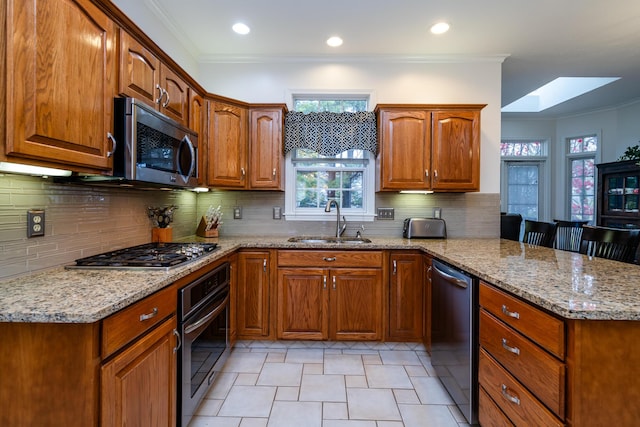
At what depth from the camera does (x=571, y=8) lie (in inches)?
90.6

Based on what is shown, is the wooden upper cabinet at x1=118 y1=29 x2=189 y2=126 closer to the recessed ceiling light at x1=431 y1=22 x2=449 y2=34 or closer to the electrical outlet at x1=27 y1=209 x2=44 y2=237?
the electrical outlet at x1=27 y1=209 x2=44 y2=237

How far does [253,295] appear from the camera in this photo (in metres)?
2.55

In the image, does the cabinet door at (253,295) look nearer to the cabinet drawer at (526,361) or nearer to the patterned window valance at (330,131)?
the patterned window valance at (330,131)

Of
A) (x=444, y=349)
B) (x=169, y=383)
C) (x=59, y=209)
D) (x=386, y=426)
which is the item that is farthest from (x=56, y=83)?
(x=444, y=349)

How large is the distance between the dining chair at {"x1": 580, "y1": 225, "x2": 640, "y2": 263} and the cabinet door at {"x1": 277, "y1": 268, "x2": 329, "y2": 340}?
1850 millimetres

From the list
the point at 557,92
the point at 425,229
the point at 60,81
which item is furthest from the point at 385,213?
the point at 557,92

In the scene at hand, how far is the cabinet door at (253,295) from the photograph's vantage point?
2.54 m

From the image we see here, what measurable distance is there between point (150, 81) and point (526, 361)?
2.30 meters

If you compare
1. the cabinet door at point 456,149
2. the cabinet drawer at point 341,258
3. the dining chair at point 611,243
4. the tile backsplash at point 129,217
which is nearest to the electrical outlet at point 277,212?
the tile backsplash at point 129,217

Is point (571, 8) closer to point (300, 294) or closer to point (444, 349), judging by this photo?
point (444, 349)

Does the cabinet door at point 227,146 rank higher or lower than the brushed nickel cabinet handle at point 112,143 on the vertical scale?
higher

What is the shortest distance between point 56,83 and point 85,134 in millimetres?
209

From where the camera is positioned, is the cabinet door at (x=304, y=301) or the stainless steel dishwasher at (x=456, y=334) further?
the cabinet door at (x=304, y=301)

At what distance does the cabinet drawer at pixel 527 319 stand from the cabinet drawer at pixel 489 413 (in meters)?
0.42
